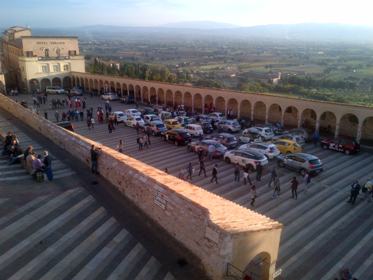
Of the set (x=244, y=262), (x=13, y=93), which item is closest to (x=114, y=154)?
(x=244, y=262)

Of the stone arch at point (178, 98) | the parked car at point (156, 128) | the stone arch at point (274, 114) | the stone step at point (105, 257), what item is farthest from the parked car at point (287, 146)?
the stone arch at point (178, 98)

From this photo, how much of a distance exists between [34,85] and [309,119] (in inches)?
1702

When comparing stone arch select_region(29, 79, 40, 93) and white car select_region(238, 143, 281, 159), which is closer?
white car select_region(238, 143, 281, 159)

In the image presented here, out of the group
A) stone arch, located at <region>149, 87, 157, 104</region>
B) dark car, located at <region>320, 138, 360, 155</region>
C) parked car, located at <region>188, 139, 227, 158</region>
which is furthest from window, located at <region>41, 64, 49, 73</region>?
dark car, located at <region>320, 138, 360, 155</region>

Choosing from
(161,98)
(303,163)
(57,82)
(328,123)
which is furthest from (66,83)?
(303,163)

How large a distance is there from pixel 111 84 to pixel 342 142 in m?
36.2

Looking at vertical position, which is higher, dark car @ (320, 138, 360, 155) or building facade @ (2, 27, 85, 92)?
building facade @ (2, 27, 85, 92)

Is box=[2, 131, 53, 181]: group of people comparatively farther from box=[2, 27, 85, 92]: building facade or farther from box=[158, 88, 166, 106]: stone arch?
box=[2, 27, 85, 92]: building facade

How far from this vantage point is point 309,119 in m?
32.5

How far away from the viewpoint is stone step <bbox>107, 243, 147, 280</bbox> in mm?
8270

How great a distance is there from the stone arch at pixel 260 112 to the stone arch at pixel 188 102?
852 cm

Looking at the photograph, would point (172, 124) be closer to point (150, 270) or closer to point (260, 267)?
point (260, 267)

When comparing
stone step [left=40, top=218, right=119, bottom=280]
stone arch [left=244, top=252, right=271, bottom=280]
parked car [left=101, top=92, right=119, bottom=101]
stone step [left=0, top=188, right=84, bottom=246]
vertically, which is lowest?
parked car [left=101, top=92, right=119, bottom=101]

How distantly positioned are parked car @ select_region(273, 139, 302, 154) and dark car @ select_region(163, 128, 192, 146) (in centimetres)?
653
